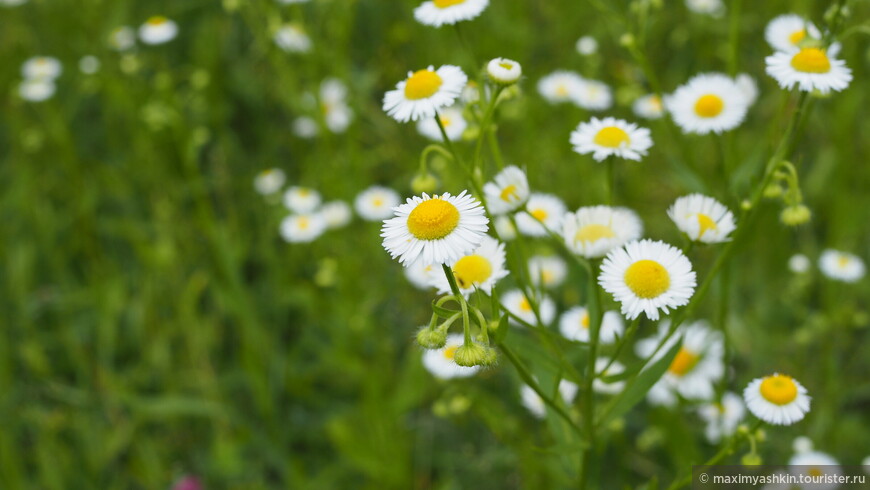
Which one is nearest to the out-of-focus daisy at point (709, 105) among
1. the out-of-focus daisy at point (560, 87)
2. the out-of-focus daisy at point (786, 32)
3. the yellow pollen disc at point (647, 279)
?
the out-of-focus daisy at point (786, 32)

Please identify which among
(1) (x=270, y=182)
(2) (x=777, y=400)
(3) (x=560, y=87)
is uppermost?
(3) (x=560, y=87)

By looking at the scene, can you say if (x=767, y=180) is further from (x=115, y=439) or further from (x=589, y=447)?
(x=115, y=439)

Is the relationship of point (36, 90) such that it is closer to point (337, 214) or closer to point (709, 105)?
point (337, 214)

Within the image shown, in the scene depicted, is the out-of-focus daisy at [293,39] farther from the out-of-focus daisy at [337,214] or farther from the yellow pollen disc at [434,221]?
the yellow pollen disc at [434,221]

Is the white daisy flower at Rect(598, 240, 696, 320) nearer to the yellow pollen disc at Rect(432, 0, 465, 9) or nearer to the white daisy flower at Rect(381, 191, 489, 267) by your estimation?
the white daisy flower at Rect(381, 191, 489, 267)

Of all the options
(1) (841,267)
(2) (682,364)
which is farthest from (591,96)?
(2) (682,364)

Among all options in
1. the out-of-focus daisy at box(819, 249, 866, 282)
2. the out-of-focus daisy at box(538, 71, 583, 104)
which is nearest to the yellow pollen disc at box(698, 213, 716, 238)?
the out-of-focus daisy at box(819, 249, 866, 282)

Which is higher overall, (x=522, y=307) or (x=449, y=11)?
(x=449, y=11)

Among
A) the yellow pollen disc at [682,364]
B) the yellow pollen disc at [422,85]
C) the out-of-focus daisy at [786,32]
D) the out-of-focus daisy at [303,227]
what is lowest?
the yellow pollen disc at [682,364]
